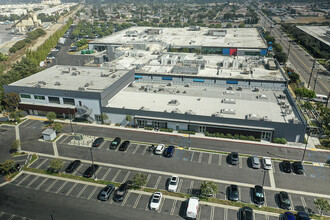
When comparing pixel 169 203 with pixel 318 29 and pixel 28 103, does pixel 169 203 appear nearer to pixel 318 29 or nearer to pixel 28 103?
pixel 28 103

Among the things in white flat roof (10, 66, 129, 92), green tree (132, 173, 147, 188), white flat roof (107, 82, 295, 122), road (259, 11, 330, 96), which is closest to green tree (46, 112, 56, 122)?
white flat roof (10, 66, 129, 92)

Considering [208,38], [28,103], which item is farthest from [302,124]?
[208,38]

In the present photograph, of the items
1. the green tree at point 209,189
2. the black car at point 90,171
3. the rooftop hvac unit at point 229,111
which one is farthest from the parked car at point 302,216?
the black car at point 90,171

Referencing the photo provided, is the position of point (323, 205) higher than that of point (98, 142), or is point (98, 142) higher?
point (323, 205)

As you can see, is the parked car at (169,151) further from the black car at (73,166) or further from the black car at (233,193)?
the black car at (73,166)

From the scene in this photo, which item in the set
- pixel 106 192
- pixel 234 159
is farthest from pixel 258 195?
pixel 106 192

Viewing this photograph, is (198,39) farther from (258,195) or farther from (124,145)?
(258,195)
